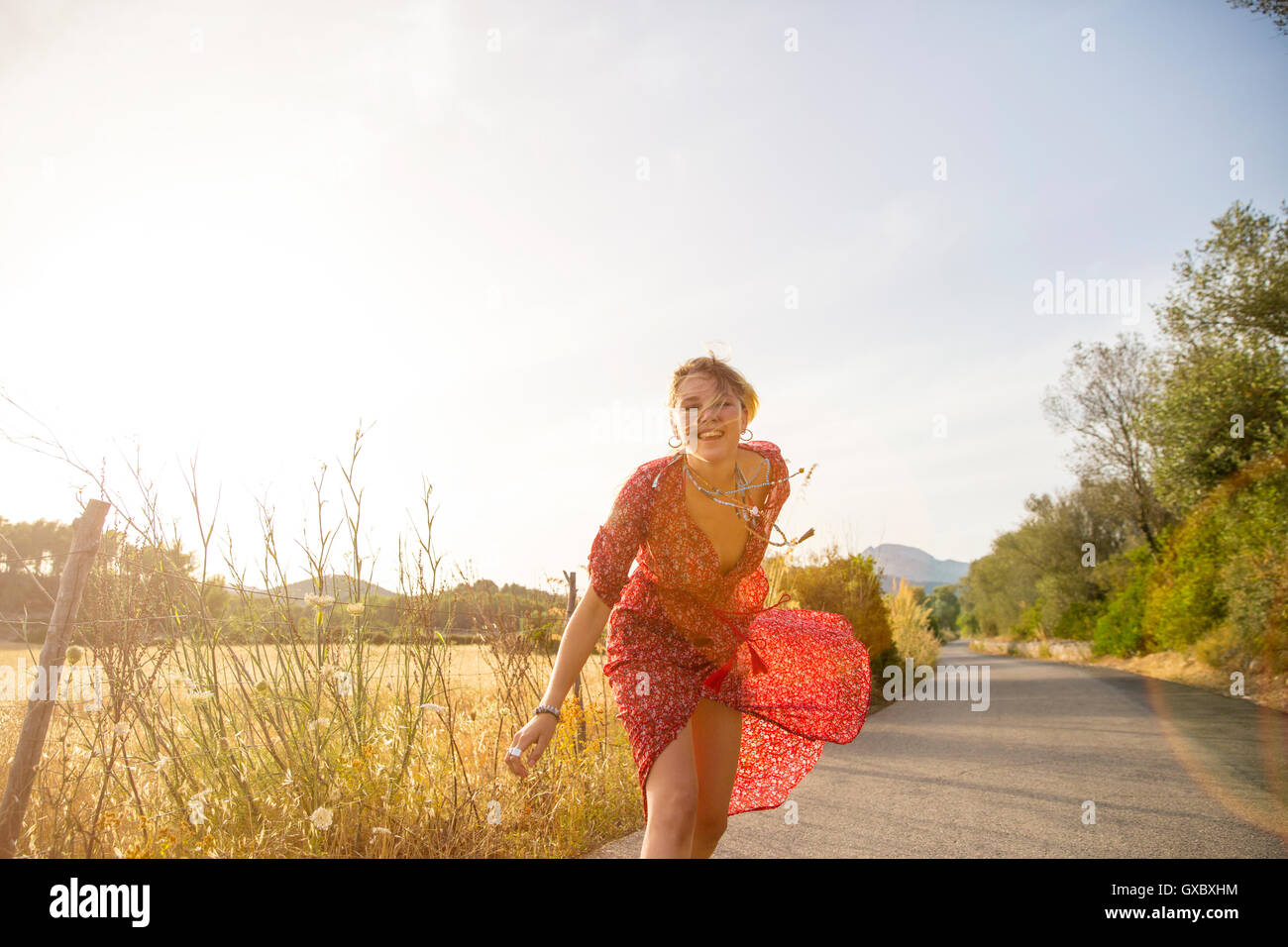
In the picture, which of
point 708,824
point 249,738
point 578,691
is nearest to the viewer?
point 708,824

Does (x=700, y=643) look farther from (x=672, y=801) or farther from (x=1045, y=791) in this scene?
(x=1045, y=791)

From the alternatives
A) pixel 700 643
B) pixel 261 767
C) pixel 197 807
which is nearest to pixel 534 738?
pixel 700 643

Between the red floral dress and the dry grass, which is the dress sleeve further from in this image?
the dry grass

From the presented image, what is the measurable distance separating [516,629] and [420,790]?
4.86 ft

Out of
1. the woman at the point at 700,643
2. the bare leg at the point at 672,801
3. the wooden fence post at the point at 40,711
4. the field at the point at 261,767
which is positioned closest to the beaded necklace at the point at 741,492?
the woman at the point at 700,643

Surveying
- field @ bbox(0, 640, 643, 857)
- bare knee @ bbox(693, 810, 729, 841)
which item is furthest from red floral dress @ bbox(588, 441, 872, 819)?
field @ bbox(0, 640, 643, 857)

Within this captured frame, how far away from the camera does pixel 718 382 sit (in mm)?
2998

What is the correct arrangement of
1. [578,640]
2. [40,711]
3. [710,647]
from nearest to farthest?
[578,640]
[710,647]
[40,711]

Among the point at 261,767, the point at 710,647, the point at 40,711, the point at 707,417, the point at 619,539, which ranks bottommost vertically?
the point at 261,767

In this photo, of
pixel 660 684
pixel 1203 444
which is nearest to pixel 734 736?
pixel 660 684

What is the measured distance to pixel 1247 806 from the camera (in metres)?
4.82

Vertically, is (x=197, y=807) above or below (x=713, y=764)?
below

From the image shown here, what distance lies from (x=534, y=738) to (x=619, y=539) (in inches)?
30.0

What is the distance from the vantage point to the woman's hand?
239 cm
